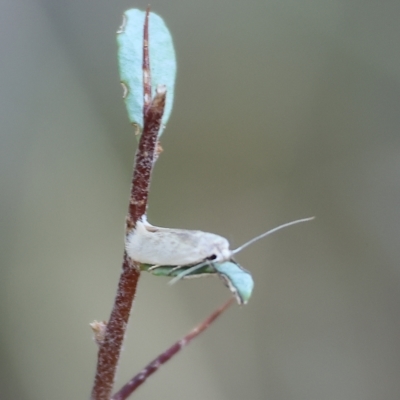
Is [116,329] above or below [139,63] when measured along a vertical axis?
below

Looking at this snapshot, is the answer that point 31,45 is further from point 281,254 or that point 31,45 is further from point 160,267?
point 160,267

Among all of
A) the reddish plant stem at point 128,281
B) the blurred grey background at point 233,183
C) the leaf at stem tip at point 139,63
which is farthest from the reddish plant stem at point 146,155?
the blurred grey background at point 233,183

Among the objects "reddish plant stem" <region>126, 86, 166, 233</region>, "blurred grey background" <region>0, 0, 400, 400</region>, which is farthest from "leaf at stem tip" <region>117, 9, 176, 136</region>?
"blurred grey background" <region>0, 0, 400, 400</region>

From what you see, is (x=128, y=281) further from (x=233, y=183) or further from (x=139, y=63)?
(x=233, y=183)

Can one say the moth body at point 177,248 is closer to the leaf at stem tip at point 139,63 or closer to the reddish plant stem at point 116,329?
the reddish plant stem at point 116,329

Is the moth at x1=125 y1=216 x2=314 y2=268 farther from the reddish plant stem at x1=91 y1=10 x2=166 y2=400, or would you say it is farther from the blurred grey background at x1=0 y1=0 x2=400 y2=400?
the blurred grey background at x1=0 y1=0 x2=400 y2=400

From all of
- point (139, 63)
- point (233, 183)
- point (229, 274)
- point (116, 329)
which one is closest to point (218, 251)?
point (229, 274)
